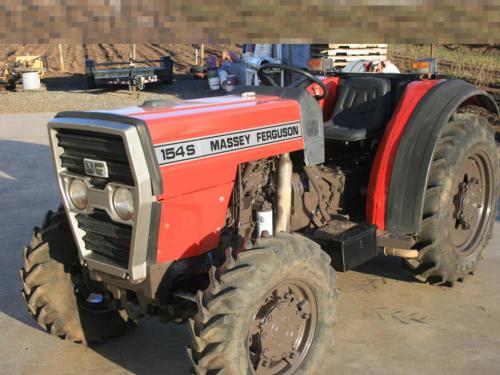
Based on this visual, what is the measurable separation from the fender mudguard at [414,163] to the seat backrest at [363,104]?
422 millimetres

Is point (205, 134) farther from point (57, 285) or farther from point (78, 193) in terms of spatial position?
point (57, 285)

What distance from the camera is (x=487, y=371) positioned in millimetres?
3385

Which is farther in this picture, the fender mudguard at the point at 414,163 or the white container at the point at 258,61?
the white container at the point at 258,61

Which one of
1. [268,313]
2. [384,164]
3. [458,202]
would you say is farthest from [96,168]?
[458,202]

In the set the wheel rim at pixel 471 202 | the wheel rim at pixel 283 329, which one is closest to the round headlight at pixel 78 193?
the wheel rim at pixel 283 329

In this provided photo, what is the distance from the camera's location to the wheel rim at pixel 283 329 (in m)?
3.04

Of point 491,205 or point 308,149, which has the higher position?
point 308,149

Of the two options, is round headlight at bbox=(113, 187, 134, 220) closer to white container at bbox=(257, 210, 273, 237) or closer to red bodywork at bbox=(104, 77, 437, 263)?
red bodywork at bbox=(104, 77, 437, 263)

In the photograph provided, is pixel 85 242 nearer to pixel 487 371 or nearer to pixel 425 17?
pixel 487 371

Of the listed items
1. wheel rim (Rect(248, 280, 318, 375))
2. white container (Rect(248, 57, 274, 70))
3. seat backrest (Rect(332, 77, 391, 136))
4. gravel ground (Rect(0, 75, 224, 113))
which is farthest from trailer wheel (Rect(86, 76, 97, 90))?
wheel rim (Rect(248, 280, 318, 375))

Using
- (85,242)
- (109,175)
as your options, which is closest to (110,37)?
(109,175)

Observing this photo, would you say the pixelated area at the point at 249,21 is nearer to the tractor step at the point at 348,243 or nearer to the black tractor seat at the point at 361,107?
the black tractor seat at the point at 361,107

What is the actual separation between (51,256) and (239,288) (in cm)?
134

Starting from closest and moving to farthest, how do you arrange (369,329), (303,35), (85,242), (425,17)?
(85,242) → (369,329) → (303,35) → (425,17)
